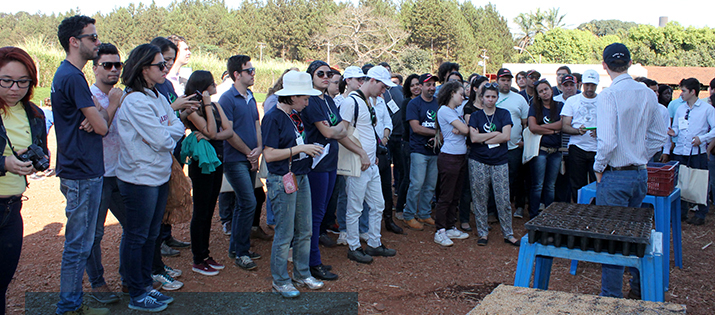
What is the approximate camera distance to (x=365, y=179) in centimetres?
520

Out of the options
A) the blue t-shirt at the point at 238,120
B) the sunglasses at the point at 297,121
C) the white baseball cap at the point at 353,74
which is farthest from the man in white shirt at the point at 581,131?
the blue t-shirt at the point at 238,120

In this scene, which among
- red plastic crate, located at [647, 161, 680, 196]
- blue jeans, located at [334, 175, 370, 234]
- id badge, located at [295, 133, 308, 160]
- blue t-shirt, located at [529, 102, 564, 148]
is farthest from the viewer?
blue t-shirt, located at [529, 102, 564, 148]

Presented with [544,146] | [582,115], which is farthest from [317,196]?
[582,115]

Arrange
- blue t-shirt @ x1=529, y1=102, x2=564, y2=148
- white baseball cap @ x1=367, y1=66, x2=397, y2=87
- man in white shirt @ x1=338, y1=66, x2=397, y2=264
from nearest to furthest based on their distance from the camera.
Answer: man in white shirt @ x1=338, y1=66, x2=397, y2=264 < white baseball cap @ x1=367, y1=66, x2=397, y2=87 < blue t-shirt @ x1=529, y1=102, x2=564, y2=148

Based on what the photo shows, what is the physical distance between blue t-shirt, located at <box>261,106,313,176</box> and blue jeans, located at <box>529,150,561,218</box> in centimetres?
388

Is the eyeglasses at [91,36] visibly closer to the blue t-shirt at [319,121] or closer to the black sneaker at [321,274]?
the blue t-shirt at [319,121]

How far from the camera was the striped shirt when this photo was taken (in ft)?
12.8

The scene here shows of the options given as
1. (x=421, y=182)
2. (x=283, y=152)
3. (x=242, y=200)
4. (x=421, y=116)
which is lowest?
(x=421, y=182)

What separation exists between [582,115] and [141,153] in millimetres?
5262

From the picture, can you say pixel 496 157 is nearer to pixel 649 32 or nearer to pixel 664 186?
pixel 664 186

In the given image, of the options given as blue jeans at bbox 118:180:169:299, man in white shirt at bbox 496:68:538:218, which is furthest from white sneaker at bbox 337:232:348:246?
man in white shirt at bbox 496:68:538:218

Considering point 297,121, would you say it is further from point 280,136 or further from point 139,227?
point 139,227

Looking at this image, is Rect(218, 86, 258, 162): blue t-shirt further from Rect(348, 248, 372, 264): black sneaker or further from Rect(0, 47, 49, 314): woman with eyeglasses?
Rect(0, 47, 49, 314): woman with eyeglasses

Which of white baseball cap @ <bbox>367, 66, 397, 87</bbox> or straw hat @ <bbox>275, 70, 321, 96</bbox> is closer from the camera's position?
straw hat @ <bbox>275, 70, 321, 96</bbox>
